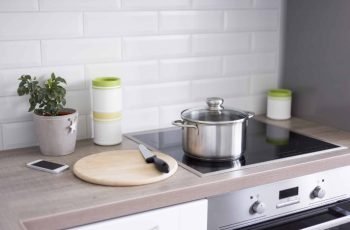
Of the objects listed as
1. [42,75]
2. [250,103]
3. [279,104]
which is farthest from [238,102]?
[42,75]

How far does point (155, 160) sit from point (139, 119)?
47 centimetres

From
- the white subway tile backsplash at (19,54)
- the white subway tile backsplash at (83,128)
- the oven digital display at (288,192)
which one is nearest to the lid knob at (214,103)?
the oven digital display at (288,192)

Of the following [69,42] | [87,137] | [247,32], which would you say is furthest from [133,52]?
[247,32]

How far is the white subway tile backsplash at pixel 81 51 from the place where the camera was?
1.61 m

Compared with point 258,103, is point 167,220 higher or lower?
lower

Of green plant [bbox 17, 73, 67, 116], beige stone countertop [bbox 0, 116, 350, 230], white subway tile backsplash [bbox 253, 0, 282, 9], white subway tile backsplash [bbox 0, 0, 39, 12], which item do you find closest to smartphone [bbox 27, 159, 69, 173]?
beige stone countertop [bbox 0, 116, 350, 230]

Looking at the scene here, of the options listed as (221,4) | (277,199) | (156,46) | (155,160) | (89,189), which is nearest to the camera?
(89,189)

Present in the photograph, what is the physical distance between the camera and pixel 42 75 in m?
1.62

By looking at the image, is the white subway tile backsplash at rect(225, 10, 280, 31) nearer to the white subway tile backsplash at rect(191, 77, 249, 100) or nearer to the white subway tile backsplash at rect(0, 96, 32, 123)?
the white subway tile backsplash at rect(191, 77, 249, 100)

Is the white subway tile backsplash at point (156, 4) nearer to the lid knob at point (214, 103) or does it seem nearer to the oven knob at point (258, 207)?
the lid knob at point (214, 103)

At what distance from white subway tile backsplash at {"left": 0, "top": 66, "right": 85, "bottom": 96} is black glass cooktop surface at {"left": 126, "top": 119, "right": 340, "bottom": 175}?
28 cm

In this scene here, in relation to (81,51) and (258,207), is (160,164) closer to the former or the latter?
(258,207)

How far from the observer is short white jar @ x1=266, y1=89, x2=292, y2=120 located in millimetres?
2008

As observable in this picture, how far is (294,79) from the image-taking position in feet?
6.77
